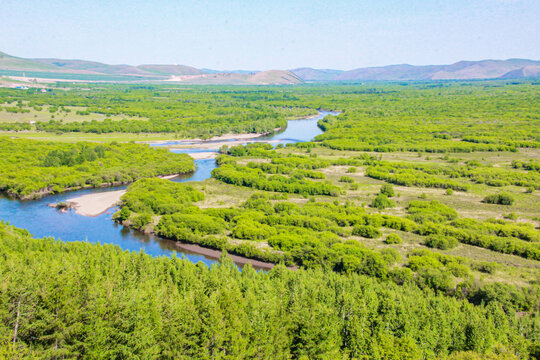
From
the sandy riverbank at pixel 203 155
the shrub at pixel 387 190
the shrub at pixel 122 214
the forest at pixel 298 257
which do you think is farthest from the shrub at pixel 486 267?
the sandy riverbank at pixel 203 155

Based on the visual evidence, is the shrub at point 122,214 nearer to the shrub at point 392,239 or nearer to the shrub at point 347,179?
the shrub at point 392,239

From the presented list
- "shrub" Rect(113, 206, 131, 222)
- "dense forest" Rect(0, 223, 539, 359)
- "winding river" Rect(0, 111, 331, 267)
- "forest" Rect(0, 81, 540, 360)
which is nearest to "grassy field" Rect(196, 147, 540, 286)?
"forest" Rect(0, 81, 540, 360)

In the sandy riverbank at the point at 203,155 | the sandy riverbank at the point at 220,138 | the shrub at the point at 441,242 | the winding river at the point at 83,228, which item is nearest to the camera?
the shrub at the point at 441,242

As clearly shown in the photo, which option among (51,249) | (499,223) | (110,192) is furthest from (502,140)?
(51,249)

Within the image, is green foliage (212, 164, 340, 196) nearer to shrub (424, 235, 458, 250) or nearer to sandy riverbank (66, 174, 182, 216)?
sandy riverbank (66, 174, 182, 216)

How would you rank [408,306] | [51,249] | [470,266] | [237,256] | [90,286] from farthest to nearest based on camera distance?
[237,256] < [470,266] < [51,249] < [408,306] < [90,286]

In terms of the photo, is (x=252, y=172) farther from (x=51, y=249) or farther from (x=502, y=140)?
(x=502, y=140)
